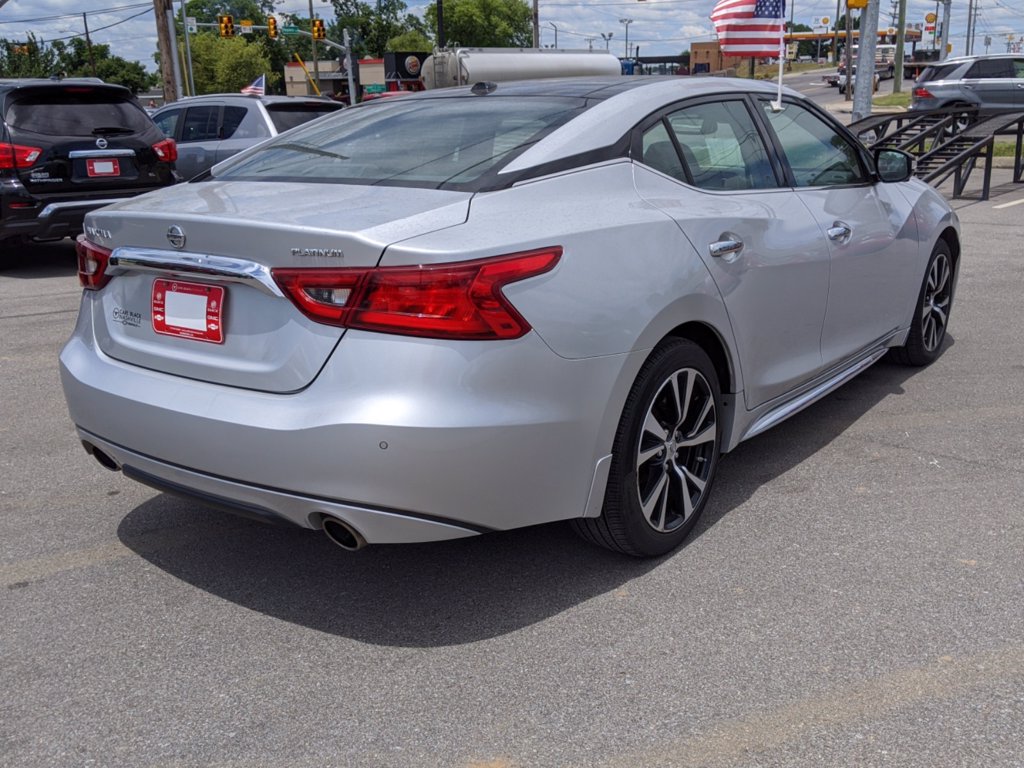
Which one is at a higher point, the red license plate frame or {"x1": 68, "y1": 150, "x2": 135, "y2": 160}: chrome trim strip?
{"x1": 68, "y1": 150, "x2": 135, "y2": 160}: chrome trim strip

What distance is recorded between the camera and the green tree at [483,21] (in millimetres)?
109812

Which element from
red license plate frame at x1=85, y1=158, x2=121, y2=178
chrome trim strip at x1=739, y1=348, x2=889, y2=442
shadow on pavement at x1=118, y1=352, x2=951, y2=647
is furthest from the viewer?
red license plate frame at x1=85, y1=158, x2=121, y2=178

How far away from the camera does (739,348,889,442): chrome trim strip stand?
13.4 ft

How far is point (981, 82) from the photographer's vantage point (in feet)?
84.9

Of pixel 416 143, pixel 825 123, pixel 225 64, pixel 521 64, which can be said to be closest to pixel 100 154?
pixel 521 64

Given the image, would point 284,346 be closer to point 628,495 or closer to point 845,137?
point 628,495

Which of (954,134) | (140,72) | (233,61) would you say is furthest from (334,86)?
(954,134)

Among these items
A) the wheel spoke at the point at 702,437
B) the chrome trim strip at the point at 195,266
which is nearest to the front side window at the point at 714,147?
the wheel spoke at the point at 702,437

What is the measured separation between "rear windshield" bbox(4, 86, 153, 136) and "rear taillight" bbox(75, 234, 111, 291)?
22.1 ft

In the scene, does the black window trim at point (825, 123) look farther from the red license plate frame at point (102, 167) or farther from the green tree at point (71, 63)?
the green tree at point (71, 63)

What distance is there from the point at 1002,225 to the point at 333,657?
10958 millimetres

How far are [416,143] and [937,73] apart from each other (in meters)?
26.0

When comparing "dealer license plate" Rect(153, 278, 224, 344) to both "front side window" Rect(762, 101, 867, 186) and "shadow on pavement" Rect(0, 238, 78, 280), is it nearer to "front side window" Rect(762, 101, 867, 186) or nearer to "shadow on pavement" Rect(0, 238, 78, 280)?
"front side window" Rect(762, 101, 867, 186)

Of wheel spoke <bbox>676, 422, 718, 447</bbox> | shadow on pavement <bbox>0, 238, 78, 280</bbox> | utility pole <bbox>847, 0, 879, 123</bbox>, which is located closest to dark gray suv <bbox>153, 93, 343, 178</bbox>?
shadow on pavement <bbox>0, 238, 78, 280</bbox>
